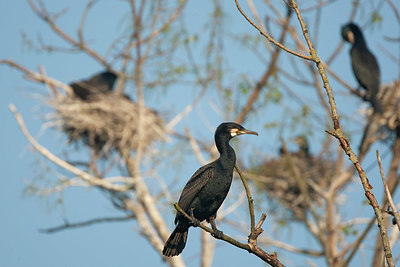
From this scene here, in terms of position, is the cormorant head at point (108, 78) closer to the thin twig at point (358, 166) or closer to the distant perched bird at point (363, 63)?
the distant perched bird at point (363, 63)

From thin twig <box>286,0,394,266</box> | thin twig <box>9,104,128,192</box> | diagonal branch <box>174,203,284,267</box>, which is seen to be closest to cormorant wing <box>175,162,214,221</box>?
diagonal branch <box>174,203,284,267</box>

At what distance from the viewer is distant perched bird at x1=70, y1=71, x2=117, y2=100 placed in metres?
10.1

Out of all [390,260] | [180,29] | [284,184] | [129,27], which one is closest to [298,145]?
[284,184]

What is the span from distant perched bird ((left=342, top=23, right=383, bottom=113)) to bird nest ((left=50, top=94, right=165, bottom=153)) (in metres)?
3.76

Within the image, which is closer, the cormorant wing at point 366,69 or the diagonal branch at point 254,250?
the diagonal branch at point 254,250

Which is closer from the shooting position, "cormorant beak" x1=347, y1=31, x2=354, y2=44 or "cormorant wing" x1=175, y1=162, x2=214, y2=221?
"cormorant wing" x1=175, y1=162, x2=214, y2=221

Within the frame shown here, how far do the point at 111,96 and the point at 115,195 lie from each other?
6.30 ft

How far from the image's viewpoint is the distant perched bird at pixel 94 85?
10.1 metres

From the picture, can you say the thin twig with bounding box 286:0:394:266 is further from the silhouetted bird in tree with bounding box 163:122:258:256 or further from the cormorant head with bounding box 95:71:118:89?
the cormorant head with bounding box 95:71:118:89

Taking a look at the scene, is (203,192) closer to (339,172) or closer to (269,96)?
(339,172)

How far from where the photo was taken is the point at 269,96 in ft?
33.0

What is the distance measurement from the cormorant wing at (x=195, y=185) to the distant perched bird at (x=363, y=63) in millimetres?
5716

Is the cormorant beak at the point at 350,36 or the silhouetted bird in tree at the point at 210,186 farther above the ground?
the cormorant beak at the point at 350,36

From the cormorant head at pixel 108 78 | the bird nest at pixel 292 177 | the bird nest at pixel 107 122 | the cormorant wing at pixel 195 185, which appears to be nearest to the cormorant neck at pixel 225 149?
the cormorant wing at pixel 195 185
